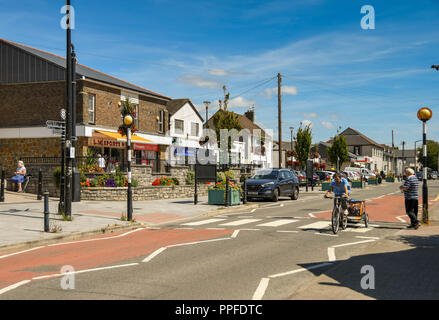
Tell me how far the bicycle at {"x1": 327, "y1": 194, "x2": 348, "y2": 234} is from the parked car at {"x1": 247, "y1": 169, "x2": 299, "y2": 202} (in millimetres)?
10794

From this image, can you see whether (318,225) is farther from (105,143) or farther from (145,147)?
(145,147)

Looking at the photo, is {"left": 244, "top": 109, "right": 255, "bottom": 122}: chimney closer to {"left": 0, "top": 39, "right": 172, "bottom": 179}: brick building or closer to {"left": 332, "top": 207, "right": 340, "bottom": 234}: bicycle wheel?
{"left": 0, "top": 39, "right": 172, "bottom": 179}: brick building

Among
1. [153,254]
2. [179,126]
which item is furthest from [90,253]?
[179,126]

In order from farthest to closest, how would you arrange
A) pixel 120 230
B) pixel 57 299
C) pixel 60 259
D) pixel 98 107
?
pixel 98 107, pixel 120 230, pixel 60 259, pixel 57 299

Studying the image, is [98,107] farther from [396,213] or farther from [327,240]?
[327,240]

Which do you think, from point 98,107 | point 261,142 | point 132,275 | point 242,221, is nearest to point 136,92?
point 98,107

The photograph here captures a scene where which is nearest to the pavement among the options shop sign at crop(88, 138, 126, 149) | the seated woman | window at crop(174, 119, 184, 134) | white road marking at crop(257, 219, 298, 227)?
white road marking at crop(257, 219, 298, 227)

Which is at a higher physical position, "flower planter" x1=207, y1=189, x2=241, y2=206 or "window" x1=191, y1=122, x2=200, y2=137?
"window" x1=191, y1=122, x2=200, y2=137

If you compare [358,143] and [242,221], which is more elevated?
[358,143]

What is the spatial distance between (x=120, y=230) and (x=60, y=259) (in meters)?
4.79

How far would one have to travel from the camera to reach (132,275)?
24.1 feet

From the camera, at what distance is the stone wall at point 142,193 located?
2209 cm

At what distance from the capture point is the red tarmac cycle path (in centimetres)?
791

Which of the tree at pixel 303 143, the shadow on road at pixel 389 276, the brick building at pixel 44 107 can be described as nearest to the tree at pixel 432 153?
the tree at pixel 303 143
